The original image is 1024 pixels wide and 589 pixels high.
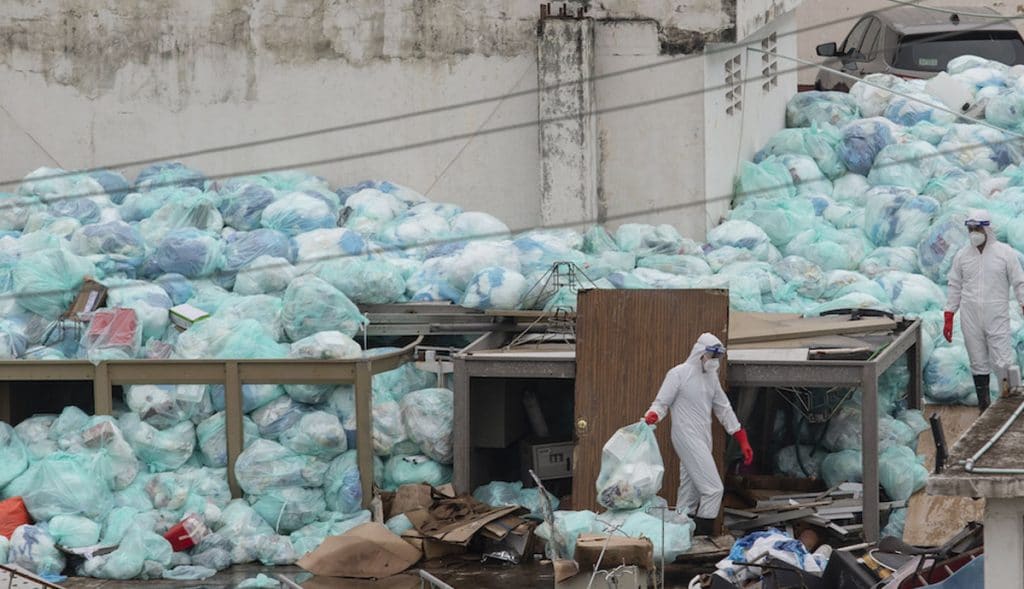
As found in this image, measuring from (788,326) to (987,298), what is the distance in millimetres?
1461

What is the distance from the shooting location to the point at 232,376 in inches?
530

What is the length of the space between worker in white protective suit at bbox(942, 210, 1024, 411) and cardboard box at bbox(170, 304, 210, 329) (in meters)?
5.52

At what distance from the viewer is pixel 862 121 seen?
Answer: 17.7m

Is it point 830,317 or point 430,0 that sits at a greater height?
point 430,0

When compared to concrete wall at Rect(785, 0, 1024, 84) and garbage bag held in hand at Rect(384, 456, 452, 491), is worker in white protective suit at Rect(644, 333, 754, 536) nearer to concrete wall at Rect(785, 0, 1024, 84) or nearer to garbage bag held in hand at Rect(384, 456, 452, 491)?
garbage bag held in hand at Rect(384, 456, 452, 491)

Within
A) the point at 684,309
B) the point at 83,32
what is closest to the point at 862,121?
the point at 684,309

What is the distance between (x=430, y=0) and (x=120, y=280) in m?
3.72

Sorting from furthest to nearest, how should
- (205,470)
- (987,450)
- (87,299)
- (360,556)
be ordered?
(87,299), (205,470), (360,556), (987,450)

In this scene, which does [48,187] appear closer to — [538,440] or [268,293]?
[268,293]

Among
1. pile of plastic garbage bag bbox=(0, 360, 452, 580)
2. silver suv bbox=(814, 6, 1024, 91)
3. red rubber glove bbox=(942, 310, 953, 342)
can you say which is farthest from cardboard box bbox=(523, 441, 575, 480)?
silver suv bbox=(814, 6, 1024, 91)

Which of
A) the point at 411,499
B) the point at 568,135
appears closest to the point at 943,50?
the point at 568,135

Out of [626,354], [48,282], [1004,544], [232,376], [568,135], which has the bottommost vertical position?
[232,376]

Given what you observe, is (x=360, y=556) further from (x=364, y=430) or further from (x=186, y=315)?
(x=186, y=315)

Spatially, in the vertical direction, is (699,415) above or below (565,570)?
above
